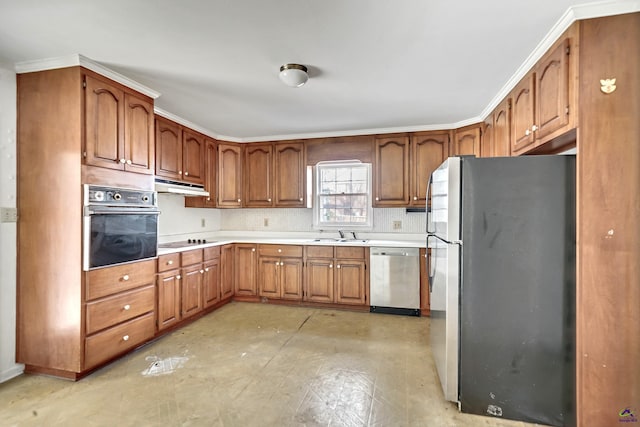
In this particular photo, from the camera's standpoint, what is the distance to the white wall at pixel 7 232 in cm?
222

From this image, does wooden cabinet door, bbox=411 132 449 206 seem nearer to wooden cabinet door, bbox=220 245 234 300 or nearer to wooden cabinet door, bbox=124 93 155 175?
wooden cabinet door, bbox=220 245 234 300

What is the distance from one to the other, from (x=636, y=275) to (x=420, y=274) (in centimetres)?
214

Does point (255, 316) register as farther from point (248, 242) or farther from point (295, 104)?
point (295, 104)

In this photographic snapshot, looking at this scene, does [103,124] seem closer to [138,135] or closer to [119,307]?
[138,135]

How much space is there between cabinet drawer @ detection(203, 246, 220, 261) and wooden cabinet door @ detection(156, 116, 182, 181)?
90cm

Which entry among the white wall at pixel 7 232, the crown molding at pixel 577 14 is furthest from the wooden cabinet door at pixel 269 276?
the crown molding at pixel 577 14

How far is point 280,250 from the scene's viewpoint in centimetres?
406

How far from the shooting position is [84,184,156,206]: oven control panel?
220cm

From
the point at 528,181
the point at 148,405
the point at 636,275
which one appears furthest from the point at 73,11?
the point at 636,275

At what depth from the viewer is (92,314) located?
7.39 ft

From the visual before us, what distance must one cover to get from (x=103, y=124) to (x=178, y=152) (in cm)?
121

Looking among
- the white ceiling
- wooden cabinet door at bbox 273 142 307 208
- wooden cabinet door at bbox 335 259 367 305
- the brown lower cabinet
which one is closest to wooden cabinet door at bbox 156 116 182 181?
the white ceiling

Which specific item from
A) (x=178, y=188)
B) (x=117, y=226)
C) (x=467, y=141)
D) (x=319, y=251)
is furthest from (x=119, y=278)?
(x=467, y=141)

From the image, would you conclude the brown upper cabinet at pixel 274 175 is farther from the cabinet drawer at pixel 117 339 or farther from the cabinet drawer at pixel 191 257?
the cabinet drawer at pixel 117 339
